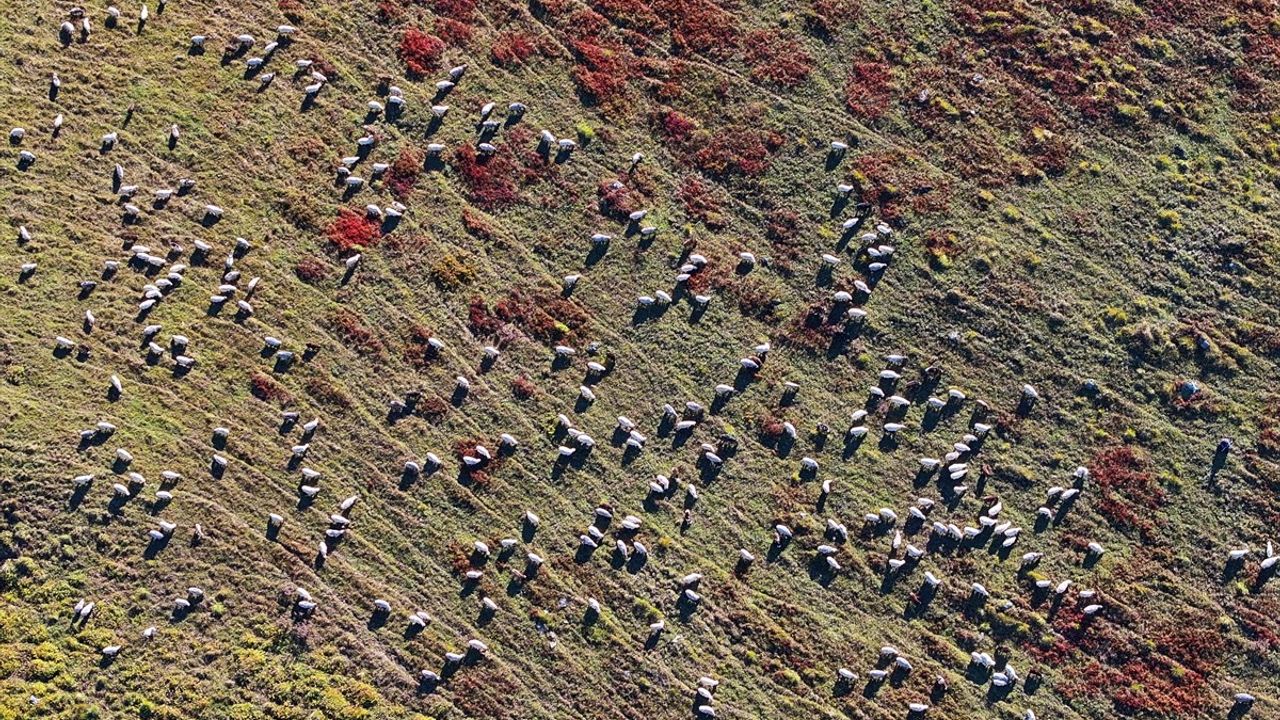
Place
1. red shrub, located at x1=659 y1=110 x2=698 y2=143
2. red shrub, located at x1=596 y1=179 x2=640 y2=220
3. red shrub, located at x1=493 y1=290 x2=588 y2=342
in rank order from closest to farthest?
red shrub, located at x1=493 y1=290 x2=588 y2=342, red shrub, located at x1=596 y1=179 x2=640 y2=220, red shrub, located at x1=659 y1=110 x2=698 y2=143

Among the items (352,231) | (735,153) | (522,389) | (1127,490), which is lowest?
(522,389)

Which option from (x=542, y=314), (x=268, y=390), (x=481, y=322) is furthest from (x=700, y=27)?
(x=268, y=390)

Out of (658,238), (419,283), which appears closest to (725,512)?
(658,238)

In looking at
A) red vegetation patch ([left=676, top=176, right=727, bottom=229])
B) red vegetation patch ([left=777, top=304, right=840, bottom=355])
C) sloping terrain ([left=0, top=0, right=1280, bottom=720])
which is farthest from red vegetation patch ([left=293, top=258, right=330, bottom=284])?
red vegetation patch ([left=777, top=304, right=840, bottom=355])

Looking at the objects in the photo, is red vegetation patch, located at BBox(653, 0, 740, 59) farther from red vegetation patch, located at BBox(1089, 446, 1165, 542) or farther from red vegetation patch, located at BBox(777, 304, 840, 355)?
red vegetation patch, located at BBox(1089, 446, 1165, 542)

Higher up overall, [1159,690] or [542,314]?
[542,314]

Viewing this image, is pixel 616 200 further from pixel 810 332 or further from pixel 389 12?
pixel 389 12

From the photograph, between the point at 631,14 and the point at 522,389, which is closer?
the point at 522,389
